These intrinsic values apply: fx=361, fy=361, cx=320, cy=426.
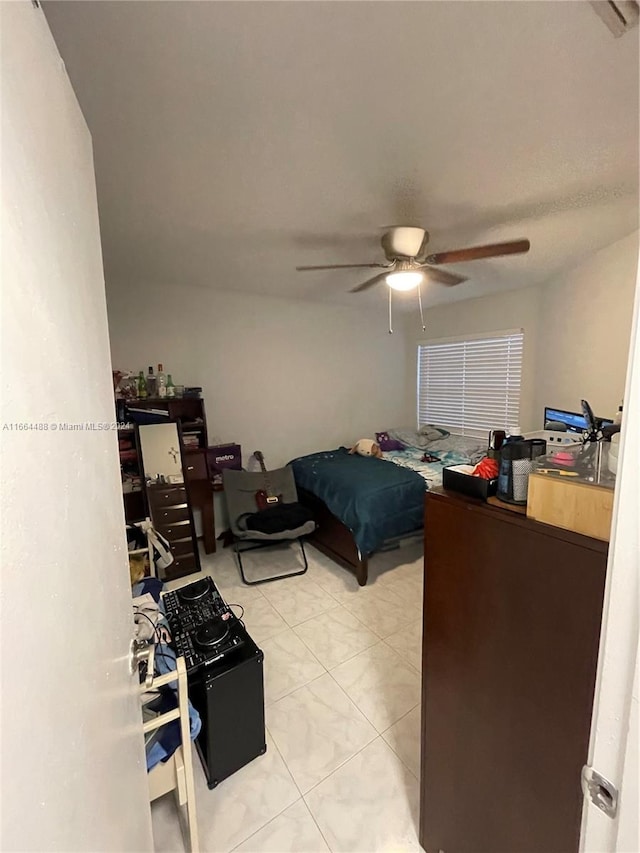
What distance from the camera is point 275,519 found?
2.96 m

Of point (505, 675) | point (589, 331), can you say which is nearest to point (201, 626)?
point (505, 675)

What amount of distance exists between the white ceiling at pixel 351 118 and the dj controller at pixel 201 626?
189 cm

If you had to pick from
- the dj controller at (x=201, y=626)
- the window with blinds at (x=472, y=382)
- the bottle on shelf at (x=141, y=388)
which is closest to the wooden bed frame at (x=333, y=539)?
the dj controller at (x=201, y=626)

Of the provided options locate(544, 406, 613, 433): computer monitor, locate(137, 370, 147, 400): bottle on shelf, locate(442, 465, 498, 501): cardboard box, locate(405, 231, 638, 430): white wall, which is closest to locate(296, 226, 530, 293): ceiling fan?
locate(544, 406, 613, 433): computer monitor

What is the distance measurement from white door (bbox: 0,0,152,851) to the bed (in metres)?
2.09

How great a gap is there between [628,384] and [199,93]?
146 cm

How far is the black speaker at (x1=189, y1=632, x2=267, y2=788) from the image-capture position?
136 centimetres

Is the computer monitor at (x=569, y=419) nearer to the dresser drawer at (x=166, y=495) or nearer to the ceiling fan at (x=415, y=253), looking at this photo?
the ceiling fan at (x=415, y=253)

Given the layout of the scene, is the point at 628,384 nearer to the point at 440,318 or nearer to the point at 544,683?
the point at 544,683

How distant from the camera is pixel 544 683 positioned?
0.85 m

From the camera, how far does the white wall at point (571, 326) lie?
2467 millimetres

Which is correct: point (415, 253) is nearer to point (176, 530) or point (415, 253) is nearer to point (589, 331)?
point (589, 331)

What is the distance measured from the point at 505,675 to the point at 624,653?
515 millimetres

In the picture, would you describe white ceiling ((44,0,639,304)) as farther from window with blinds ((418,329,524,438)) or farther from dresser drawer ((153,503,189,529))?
dresser drawer ((153,503,189,529))
